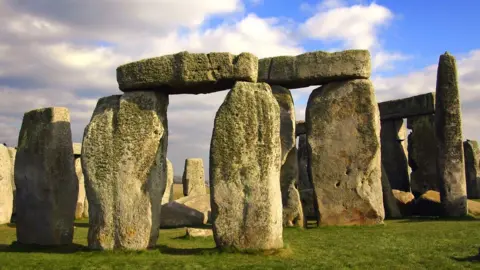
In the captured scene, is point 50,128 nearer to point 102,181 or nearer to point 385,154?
point 102,181

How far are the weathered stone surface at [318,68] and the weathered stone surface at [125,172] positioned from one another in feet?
16.2

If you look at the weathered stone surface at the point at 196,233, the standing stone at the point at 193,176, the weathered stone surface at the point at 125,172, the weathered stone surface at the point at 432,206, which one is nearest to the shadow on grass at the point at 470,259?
the weathered stone surface at the point at 125,172

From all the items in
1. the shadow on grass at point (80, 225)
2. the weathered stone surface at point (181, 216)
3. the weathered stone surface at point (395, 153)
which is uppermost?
the weathered stone surface at point (395, 153)

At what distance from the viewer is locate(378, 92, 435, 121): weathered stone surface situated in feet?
61.9

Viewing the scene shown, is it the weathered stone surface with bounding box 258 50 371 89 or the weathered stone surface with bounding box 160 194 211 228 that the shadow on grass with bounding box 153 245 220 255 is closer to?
the weathered stone surface with bounding box 160 194 211 228

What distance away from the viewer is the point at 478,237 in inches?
395

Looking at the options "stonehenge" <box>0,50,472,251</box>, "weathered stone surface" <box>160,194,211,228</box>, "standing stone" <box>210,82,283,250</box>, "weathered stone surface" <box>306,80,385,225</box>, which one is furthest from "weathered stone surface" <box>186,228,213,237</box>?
"weathered stone surface" <box>160,194,211,228</box>

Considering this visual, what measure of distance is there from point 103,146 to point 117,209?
1022 millimetres

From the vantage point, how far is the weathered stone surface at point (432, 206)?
1513 centimetres

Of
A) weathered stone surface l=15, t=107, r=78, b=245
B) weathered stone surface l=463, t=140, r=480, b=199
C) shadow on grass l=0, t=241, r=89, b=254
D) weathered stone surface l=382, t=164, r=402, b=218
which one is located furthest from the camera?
weathered stone surface l=463, t=140, r=480, b=199

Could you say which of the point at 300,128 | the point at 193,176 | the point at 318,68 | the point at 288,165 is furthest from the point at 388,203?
the point at 193,176

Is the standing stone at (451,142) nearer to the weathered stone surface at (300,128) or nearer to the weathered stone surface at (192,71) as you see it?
the weathered stone surface at (300,128)

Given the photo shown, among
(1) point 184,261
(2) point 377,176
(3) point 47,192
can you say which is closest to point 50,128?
(3) point 47,192

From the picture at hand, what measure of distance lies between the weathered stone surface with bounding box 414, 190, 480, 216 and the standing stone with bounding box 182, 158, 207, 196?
894 centimetres
